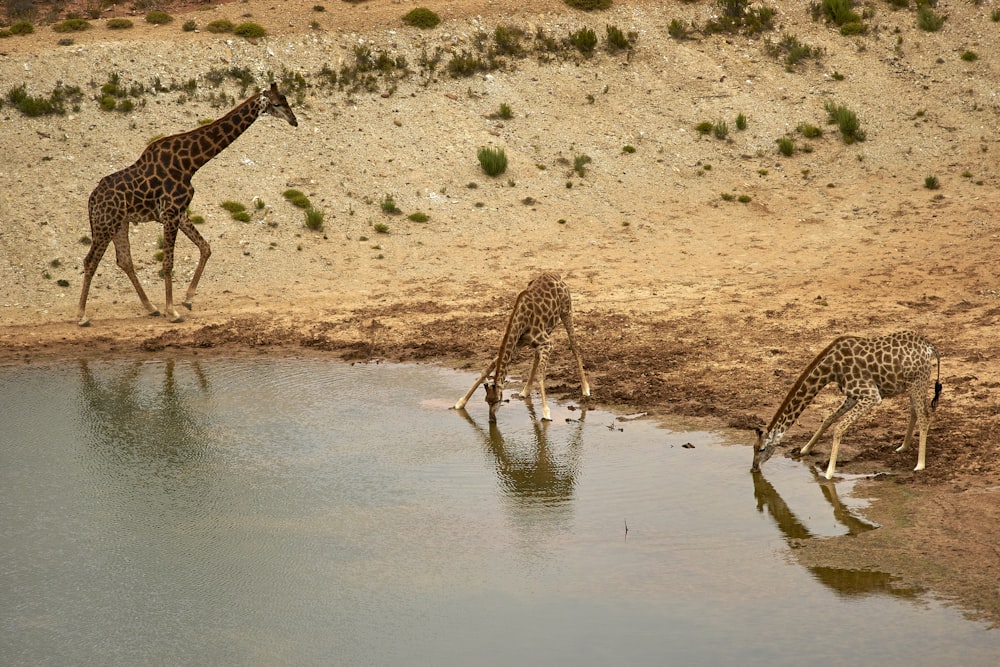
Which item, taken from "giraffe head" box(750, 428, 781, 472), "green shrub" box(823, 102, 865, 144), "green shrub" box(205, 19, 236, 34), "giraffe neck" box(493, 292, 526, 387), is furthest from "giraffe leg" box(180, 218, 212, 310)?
"green shrub" box(823, 102, 865, 144)

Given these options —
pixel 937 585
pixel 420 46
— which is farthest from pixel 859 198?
pixel 937 585

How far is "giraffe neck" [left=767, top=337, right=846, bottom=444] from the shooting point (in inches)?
530

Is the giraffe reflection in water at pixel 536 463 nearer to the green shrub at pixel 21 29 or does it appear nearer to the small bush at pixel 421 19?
the small bush at pixel 421 19

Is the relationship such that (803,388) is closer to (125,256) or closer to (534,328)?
(534,328)

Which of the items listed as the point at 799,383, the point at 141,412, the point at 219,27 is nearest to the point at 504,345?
the point at 799,383

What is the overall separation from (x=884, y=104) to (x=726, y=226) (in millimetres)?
8052

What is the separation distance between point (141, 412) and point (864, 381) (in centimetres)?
1003

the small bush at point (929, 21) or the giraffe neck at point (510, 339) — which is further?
the small bush at point (929, 21)

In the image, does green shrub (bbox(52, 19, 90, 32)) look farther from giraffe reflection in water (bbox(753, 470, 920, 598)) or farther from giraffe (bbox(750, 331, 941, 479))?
giraffe reflection in water (bbox(753, 470, 920, 598))

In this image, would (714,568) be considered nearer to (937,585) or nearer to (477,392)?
(937,585)

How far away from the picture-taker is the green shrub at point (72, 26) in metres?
31.6

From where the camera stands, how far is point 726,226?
25.7 meters

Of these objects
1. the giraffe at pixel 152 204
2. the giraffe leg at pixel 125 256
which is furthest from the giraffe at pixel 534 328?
the giraffe leg at pixel 125 256

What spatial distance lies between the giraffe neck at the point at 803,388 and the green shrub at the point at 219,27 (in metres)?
23.3
